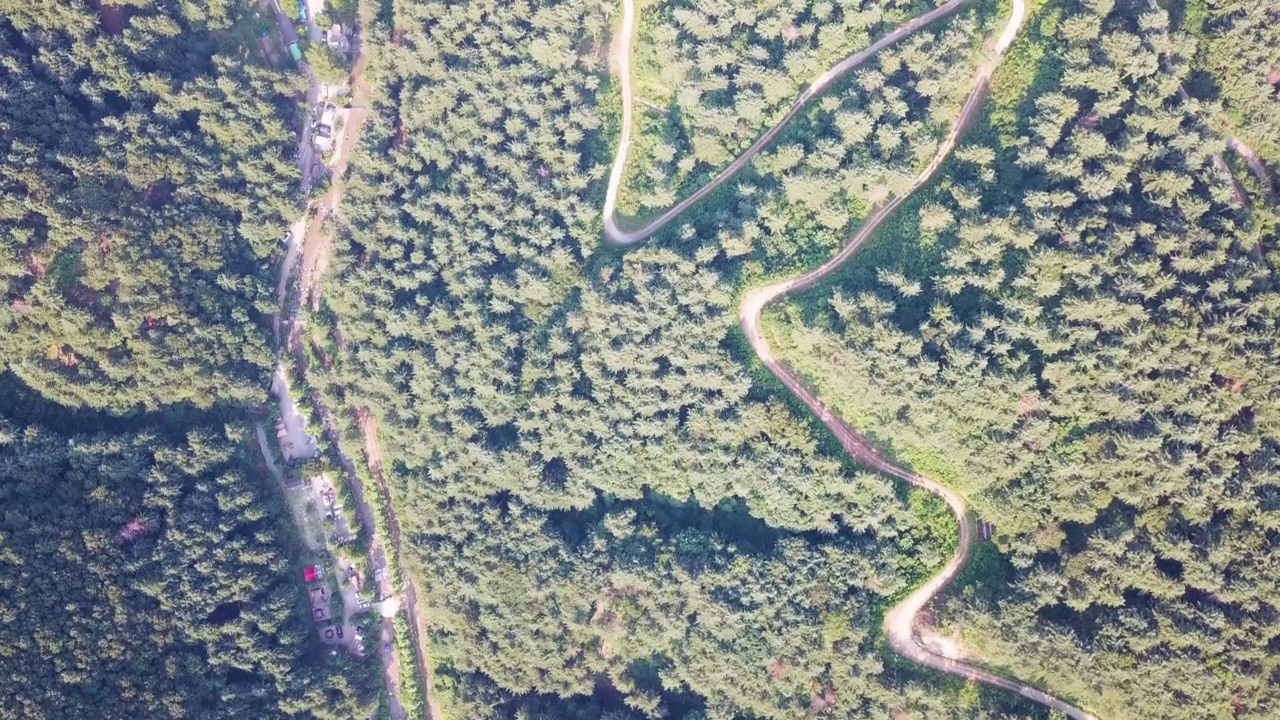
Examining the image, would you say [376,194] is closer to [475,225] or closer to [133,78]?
[475,225]

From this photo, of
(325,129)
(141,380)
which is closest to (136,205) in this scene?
(141,380)

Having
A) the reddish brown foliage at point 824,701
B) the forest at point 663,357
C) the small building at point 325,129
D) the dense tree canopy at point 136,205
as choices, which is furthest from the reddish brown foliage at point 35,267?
the reddish brown foliage at point 824,701

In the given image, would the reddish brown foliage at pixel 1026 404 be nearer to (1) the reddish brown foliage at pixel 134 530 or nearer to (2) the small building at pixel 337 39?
(2) the small building at pixel 337 39

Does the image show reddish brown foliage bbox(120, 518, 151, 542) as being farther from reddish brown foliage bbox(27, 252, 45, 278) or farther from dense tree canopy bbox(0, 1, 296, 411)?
reddish brown foliage bbox(27, 252, 45, 278)

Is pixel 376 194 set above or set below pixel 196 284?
above

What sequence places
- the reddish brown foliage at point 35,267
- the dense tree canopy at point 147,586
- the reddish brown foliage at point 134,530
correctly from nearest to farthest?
the dense tree canopy at point 147,586 < the reddish brown foliage at point 35,267 < the reddish brown foliage at point 134,530

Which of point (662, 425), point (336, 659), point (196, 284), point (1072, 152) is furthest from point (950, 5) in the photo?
point (336, 659)

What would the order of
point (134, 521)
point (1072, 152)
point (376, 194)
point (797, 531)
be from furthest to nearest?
1. point (376, 194)
2. point (134, 521)
3. point (797, 531)
4. point (1072, 152)
